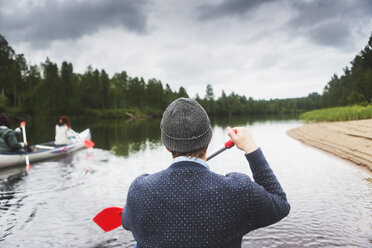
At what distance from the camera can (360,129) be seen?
15078mm

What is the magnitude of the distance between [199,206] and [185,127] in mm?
439

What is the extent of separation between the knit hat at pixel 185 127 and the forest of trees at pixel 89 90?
43.3 meters

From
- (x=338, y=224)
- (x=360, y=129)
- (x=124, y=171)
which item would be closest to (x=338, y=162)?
(x=360, y=129)

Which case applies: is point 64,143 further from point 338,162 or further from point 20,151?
point 338,162

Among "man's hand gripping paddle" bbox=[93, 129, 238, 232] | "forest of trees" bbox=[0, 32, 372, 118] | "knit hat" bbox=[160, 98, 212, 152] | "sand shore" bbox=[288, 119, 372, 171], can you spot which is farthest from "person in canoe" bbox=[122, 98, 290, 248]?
"forest of trees" bbox=[0, 32, 372, 118]

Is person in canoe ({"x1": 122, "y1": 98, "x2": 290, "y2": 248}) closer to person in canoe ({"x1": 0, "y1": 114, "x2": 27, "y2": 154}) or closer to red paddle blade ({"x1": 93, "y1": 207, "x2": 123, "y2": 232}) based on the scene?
red paddle blade ({"x1": 93, "y1": 207, "x2": 123, "y2": 232})

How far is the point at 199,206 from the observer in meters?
1.46

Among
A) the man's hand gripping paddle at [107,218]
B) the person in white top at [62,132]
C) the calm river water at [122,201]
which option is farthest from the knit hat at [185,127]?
the person in white top at [62,132]

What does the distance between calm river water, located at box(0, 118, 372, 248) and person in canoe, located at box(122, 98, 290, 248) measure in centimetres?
366

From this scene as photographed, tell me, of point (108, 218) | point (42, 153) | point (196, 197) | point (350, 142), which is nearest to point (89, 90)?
point (42, 153)

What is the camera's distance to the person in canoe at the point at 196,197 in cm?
146

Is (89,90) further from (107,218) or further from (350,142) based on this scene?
(107,218)

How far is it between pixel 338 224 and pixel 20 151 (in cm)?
1237

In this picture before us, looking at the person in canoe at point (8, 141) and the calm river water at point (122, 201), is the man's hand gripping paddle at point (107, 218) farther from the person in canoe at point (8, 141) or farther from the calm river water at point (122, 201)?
the person in canoe at point (8, 141)
